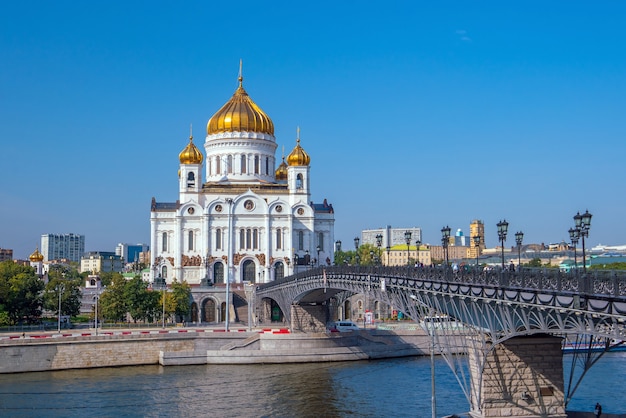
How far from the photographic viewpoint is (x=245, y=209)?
77.8m

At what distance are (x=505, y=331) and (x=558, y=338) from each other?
2959 mm

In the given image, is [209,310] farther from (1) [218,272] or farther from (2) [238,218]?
(2) [238,218]

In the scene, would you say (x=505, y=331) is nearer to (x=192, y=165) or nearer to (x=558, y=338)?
(x=558, y=338)

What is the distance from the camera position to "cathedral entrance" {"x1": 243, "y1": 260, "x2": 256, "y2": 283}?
7688cm

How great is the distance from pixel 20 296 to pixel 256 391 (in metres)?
28.6

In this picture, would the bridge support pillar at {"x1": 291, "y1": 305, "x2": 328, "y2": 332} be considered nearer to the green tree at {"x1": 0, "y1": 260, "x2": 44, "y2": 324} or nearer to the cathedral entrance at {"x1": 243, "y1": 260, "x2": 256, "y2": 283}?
the green tree at {"x1": 0, "y1": 260, "x2": 44, "y2": 324}

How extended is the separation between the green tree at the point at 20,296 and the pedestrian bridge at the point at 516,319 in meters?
34.7

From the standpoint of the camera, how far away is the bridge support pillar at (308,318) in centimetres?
5409

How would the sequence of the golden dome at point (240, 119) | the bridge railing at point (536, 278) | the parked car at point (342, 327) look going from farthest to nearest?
the golden dome at point (240, 119)
the parked car at point (342, 327)
the bridge railing at point (536, 278)

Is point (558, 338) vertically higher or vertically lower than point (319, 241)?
lower

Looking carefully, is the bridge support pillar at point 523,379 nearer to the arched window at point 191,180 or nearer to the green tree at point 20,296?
the green tree at point 20,296

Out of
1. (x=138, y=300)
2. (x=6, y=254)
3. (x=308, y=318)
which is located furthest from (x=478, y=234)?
(x=6, y=254)

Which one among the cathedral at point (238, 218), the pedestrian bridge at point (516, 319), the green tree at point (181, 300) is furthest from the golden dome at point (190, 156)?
the pedestrian bridge at point (516, 319)

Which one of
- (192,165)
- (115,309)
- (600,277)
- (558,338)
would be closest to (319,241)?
(192,165)
